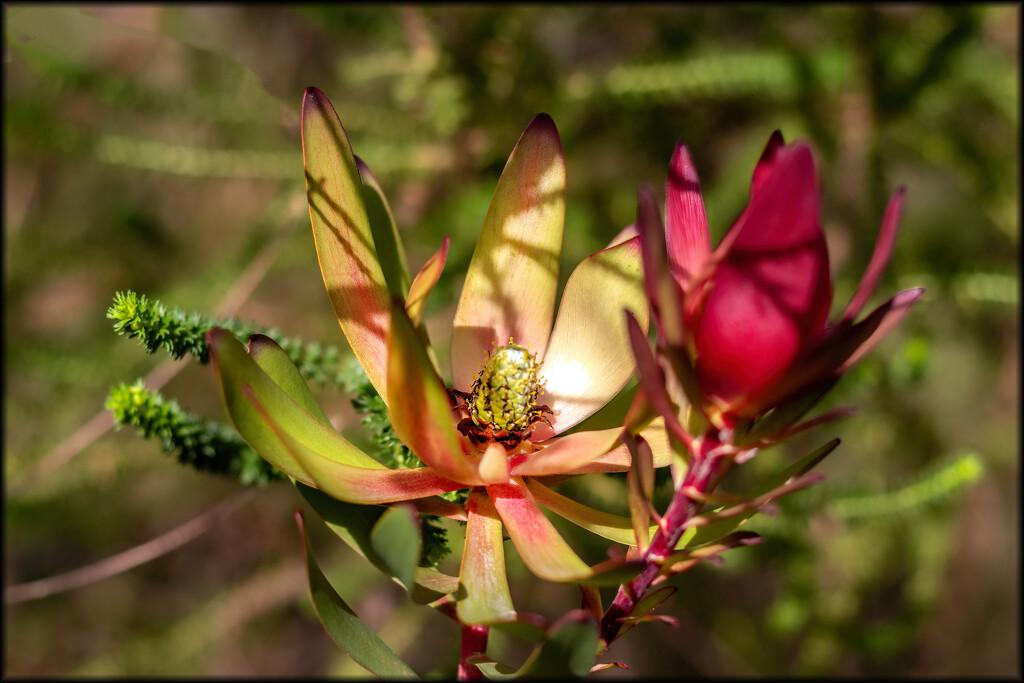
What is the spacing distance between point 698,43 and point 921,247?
1.67ft

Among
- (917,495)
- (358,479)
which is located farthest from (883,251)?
(917,495)

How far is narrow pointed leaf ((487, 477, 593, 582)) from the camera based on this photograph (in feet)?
1.21

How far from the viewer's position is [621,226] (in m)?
1.22

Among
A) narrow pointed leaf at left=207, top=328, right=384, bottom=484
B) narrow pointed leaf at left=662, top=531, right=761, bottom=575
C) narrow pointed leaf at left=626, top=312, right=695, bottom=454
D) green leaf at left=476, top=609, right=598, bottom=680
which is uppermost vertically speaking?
narrow pointed leaf at left=207, top=328, right=384, bottom=484

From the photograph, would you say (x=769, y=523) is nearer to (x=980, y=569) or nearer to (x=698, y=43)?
(x=698, y=43)

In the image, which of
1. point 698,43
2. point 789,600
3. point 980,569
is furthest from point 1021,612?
point 698,43

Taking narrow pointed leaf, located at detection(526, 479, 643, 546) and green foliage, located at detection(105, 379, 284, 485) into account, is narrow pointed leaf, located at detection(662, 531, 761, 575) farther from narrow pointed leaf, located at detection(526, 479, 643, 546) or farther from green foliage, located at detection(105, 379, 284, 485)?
green foliage, located at detection(105, 379, 284, 485)

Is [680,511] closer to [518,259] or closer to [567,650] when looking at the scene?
[567,650]

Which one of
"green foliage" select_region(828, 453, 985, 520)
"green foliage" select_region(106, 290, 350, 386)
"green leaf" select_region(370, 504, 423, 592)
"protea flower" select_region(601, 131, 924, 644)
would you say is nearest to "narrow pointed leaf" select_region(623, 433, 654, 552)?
"protea flower" select_region(601, 131, 924, 644)

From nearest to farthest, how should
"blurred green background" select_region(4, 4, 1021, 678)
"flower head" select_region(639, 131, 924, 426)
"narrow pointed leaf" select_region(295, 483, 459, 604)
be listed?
"flower head" select_region(639, 131, 924, 426) < "narrow pointed leaf" select_region(295, 483, 459, 604) < "blurred green background" select_region(4, 4, 1021, 678)

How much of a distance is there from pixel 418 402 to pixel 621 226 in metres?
0.90

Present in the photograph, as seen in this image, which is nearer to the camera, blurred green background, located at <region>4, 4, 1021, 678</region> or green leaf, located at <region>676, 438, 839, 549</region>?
green leaf, located at <region>676, 438, 839, 549</region>

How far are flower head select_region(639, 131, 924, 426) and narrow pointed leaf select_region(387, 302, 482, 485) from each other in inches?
4.5

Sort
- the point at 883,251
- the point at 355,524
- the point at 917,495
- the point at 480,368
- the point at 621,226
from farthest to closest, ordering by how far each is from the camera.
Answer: the point at 621,226
the point at 917,495
the point at 480,368
the point at 355,524
the point at 883,251
